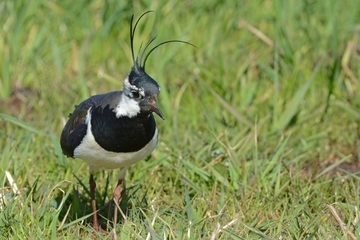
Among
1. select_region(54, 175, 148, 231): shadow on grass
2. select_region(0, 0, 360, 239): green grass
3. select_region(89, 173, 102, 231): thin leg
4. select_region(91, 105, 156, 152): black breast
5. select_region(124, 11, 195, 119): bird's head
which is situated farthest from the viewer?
select_region(54, 175, 148, 231): shadow on grass

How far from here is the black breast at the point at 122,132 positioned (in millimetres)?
3852

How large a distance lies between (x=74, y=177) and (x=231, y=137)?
1.08 meters

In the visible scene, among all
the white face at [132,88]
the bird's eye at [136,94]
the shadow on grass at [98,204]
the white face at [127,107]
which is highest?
the white face at [132,88]

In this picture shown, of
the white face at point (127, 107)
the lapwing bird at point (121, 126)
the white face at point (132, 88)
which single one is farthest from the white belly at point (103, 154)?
the white face at point (132, 88)

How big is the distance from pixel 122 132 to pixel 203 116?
1.75 m

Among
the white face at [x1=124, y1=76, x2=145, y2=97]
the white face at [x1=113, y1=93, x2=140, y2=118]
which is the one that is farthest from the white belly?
the white face at [x1=124, y1=76, x2=145, y2=97]

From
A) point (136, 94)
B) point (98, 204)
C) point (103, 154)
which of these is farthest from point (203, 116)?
point (136, 94)

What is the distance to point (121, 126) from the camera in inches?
152

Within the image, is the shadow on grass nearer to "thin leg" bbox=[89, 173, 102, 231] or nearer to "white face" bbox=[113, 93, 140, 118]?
"thin leg" bbox=[89, 173, 102, 231]

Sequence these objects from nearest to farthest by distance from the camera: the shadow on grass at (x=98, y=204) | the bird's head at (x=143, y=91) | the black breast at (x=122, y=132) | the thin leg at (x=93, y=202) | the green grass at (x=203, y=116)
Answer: the bird's head at (x=143, y=91), the black breast at (x=122, y=132), the green grass at (x=203, y=116), the thin leg at (x=93, y=202), the shadow on grass at (x=98, y=204)

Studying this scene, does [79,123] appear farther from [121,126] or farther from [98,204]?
[98,204]

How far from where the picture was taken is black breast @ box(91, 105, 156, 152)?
3.85 meters

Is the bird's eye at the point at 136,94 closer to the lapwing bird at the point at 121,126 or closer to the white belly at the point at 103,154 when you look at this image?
the lapwing bird at the point at 121,126

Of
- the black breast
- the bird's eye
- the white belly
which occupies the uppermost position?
the bird's eye
